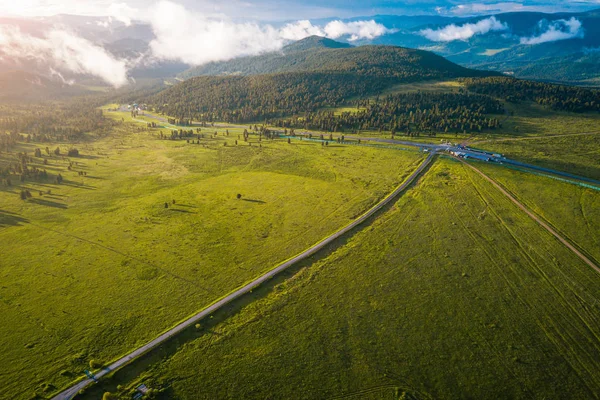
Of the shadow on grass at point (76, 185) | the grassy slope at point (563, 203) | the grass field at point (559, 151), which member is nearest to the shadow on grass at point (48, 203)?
the shadow on grass at point (76, 185)

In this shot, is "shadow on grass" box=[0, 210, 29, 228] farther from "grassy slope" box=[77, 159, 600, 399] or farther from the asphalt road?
the asphalt road

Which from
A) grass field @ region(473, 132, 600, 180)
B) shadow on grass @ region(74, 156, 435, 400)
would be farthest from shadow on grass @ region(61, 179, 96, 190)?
grass field @ region(473, 132, 600, 180)

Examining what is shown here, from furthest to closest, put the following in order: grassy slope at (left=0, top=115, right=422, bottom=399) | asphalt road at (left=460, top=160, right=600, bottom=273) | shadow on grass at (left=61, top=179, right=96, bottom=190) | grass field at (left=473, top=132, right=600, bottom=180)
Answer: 1. shadow on grass at (left=61, top=179, right=96, bottom=190)
2. grass field at (left=473, top=132, right=600, bottom=180)
3. asphalt road at (left=460, top=160, right=600, bottom=273)
4. grassy slope at (left=0, top=115, right=422, bottom=399)

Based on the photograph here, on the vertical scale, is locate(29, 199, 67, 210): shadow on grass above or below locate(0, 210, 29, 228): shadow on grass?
above

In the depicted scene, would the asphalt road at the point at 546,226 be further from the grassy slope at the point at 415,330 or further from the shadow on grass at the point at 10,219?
the shadow on grass at the point at 10,219

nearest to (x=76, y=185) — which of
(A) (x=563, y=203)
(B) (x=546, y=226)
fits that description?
(B) (x=546, y=226)

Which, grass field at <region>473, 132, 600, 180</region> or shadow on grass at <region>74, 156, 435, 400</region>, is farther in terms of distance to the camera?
grass field at <region>473, 132, 600, 180</region>

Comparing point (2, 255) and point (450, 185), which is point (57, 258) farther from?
point (450, 185)
